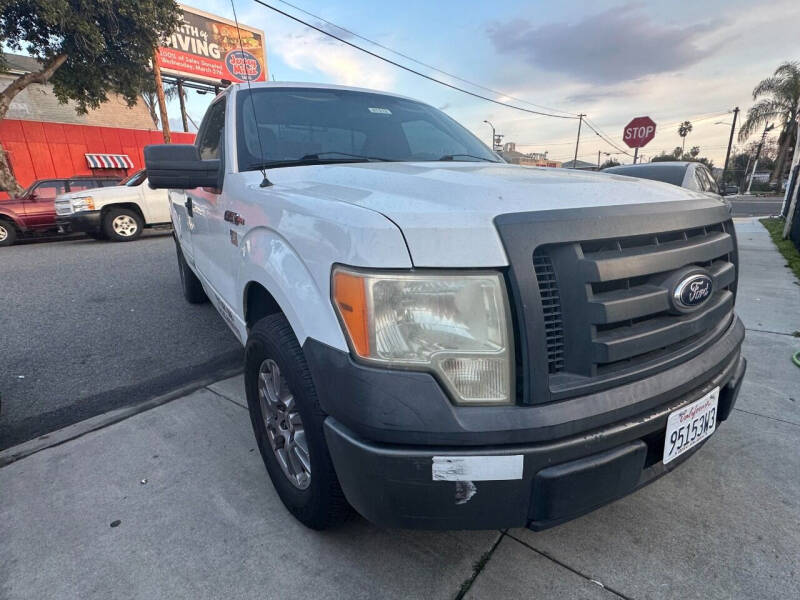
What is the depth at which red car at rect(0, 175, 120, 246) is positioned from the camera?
10.1 m

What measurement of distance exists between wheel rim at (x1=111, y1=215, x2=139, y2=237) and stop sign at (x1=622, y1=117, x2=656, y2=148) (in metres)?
13.8

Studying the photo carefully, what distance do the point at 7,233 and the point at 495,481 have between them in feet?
42.9

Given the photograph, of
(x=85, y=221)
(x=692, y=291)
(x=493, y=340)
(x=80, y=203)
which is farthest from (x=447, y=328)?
(x=80, y=203)

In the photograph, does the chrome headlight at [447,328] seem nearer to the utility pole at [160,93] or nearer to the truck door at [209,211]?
the truck door at [209,211]

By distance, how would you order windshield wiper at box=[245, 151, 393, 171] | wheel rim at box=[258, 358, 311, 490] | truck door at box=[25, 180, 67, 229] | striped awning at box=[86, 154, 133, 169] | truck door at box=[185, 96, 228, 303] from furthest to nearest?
striped awning at box=[86, 154, 133, 169] → truck door at box=[25, 180, 67, 229] → truck door at box=[185, 96, 228, 303] → windshield wiper at box=[245, 151, 393, 171] → wheel rim at box=[258, 358, 311, 490]

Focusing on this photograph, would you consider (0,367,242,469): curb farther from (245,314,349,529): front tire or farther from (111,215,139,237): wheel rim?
(111,215,139,237): wheel rim

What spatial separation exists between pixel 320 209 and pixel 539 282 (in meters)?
0.73

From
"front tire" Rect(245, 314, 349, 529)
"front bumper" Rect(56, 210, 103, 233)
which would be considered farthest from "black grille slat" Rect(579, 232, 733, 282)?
"front bumper" Rect(56, 210, 103, 233)

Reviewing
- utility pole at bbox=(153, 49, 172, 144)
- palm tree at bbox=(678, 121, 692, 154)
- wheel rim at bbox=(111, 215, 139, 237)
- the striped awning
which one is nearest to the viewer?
wheel rim at bbox=(111, 215, 139, 237)

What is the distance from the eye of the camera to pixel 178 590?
5.09 ft

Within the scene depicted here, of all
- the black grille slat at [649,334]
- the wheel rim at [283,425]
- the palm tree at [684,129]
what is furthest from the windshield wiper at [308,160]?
the palm tree at [684,129]

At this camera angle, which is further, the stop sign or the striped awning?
the striped awning

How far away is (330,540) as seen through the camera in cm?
175

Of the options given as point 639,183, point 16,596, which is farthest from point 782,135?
point 16,596
